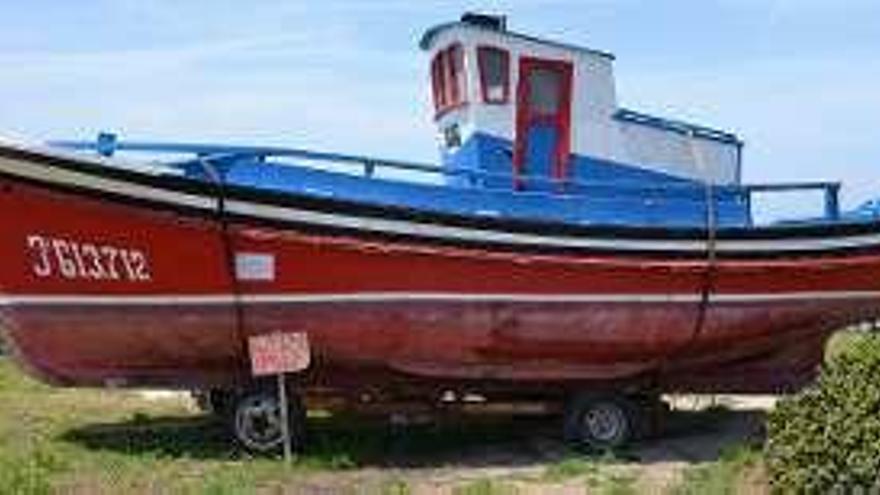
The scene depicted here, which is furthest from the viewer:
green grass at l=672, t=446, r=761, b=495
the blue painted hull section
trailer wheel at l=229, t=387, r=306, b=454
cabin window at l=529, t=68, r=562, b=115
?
cabin window at l=529, t=68, r=562, b=115

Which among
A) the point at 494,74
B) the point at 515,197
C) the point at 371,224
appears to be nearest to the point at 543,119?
the point at 494,74

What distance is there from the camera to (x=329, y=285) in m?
12.9

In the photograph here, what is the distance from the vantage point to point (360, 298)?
1294 centimetres

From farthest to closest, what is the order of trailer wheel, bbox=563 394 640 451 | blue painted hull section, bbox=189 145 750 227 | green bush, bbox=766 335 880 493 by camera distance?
1. trailer wheel, bbox=563 394 640 451
2. blue painted hull section, bbox=189 145 750 227
3. green bush, bbox=766 335 880 493

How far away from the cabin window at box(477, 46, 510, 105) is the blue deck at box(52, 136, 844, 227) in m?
0.44

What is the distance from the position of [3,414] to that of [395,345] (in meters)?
3.55

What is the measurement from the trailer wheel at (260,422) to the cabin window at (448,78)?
3.00m

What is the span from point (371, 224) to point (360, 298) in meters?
0.52

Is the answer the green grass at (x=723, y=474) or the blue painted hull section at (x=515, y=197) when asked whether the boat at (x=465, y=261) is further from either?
the green grass at (x=723, y=474)

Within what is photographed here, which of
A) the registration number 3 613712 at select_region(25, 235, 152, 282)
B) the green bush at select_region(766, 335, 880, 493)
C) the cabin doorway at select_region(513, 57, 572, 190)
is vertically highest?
the cabin doorway at select_region(513, 57, 572, 190)

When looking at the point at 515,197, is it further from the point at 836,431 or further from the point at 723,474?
the point at 836,431

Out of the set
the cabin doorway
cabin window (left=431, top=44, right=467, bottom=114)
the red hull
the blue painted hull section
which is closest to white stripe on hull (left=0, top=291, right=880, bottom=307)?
the red hull

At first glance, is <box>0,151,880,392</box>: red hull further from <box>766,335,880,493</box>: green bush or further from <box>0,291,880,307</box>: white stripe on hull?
<box>766,335,880,493</box>: green bush

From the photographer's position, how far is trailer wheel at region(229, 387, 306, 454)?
42.2ft
